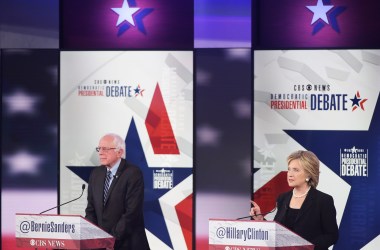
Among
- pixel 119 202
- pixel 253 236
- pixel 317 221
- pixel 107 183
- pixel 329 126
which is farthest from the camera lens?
pixel 329 126

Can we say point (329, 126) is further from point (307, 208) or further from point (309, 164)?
point (307, 208)

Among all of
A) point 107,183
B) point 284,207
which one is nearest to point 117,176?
point 107,183

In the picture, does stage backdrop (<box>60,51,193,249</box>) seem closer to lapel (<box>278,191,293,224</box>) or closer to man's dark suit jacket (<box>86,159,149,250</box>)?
man's dark suit jacket (<box>86,159,149,250</box>)

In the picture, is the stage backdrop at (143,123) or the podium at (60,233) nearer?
the podium at (60,233)

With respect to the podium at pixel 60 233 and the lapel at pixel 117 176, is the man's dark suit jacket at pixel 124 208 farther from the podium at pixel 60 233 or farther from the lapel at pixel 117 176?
the podium at pixel 60 233

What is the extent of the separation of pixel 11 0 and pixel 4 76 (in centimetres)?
77

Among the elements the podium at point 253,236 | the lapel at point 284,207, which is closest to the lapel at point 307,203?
the lapel at point 284,207

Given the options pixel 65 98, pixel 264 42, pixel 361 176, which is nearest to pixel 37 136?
pixel 65 98

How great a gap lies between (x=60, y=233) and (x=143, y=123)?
2287 millimetres

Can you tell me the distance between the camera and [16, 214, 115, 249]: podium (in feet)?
17.6

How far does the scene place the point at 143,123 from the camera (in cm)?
753

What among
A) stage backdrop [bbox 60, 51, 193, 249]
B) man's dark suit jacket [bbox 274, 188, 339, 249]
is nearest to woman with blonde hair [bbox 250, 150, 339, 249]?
man's dark suit jacket [bbox 274, 188, 339, 249]

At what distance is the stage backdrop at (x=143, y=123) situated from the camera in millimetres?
7461

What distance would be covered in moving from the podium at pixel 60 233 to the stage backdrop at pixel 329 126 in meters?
2.32
